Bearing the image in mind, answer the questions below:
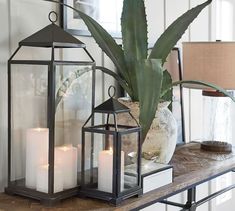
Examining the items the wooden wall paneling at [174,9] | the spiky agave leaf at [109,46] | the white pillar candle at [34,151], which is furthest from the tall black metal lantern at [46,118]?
the wooden wall paneling at [174,9]

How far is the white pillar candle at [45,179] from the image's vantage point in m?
1.28

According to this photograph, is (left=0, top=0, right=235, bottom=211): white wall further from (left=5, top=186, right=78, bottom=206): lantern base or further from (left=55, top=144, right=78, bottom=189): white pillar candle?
(left=55, top=144, right=78, bottom=189): white pillar candle

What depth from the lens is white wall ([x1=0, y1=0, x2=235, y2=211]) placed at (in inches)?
56.7

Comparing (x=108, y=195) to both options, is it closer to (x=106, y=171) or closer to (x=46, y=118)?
(x=106, y=171)

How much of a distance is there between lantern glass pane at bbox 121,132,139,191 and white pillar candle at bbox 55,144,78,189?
16 centimetres

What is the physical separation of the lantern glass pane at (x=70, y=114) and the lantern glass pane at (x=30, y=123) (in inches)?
1.7

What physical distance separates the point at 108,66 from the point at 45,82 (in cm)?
61

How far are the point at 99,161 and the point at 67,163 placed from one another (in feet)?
0.33

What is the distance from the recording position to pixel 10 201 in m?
1.30

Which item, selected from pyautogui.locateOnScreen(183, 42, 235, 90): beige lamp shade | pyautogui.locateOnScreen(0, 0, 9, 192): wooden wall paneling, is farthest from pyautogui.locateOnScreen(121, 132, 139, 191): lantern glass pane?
pyautogui.locateOnScreen(183, 42, 235, 90): beige lamp shade

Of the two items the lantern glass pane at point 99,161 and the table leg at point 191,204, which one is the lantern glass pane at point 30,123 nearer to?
the lantern glass pane at point 99,161

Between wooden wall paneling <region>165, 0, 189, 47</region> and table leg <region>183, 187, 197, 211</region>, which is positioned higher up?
wooden wall paneling <region>165, 0, 189, 47</region>

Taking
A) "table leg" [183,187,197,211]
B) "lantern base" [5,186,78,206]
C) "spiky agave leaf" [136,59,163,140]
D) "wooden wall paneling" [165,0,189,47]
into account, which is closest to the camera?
"lantern base" [5,186,78,206]

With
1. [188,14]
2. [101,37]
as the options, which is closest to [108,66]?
[101,37]
